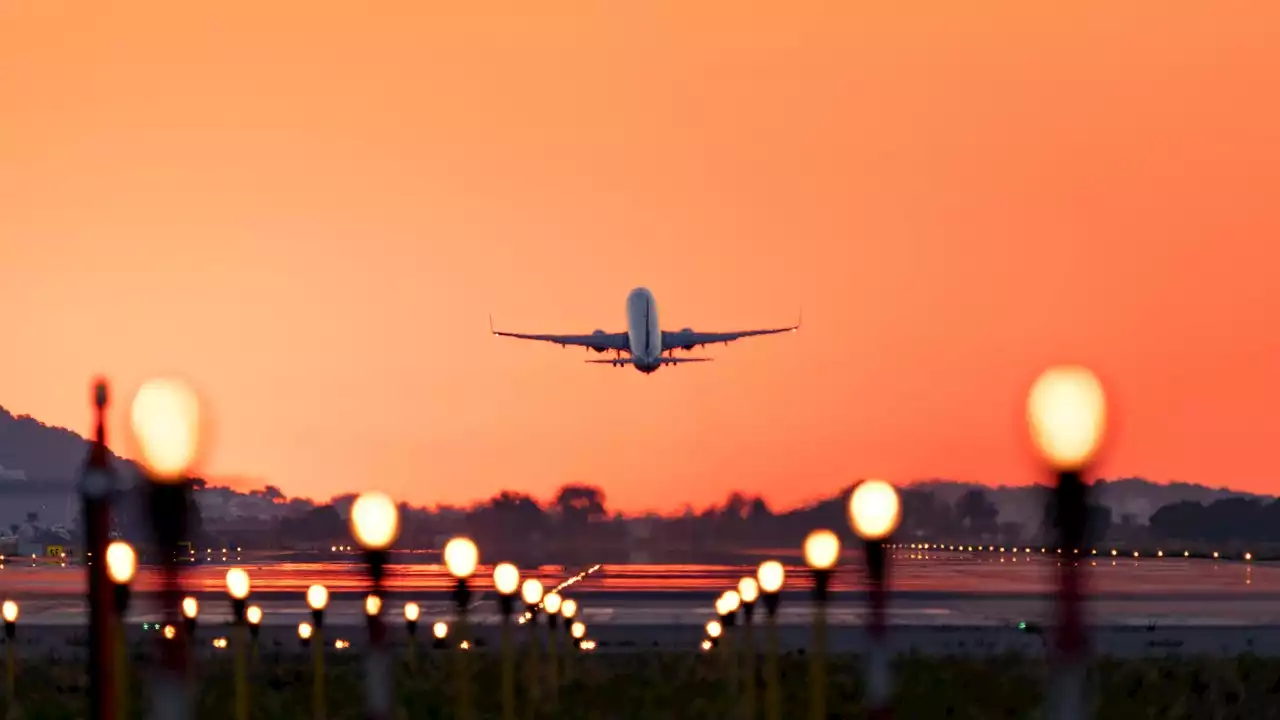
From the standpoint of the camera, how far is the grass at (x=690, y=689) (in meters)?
36.8

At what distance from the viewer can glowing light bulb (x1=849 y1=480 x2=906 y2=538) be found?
13.5 meters

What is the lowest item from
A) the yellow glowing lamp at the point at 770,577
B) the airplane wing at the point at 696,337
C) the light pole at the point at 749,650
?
the light pole at the point at 749,650

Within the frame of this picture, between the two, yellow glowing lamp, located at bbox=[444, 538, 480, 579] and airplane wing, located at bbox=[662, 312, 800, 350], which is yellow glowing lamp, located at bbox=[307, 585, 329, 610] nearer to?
yellow glowing lamp, located at bbox=[444, 538, 480, 579]

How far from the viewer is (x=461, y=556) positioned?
70.4 ft

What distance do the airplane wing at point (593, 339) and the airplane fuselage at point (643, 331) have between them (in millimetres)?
667

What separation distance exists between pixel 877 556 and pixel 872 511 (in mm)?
401

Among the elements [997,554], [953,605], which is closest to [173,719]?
[953,605]

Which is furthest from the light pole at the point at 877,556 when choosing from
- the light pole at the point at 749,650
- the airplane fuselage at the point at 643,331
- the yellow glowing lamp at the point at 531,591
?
the airplane fuselage at the point at 643,331

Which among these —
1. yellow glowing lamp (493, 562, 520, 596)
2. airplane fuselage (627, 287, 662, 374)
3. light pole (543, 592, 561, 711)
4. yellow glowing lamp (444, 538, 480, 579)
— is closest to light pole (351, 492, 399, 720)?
yellow glowing lamp (444, 538, 480, 579)

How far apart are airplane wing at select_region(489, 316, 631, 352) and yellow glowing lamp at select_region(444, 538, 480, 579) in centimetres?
8581

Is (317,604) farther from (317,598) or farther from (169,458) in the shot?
(169,458)

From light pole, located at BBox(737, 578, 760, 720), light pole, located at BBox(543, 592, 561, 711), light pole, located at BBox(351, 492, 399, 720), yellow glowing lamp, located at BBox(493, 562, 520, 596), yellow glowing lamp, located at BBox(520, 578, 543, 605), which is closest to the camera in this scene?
light pole, located at BBox(351, 492, 399, 720)

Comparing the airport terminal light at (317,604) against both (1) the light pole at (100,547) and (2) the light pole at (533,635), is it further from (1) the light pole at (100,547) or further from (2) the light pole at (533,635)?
(1) the light pole at (100,547)


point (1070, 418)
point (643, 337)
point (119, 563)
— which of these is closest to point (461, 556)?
point (119, 563)
